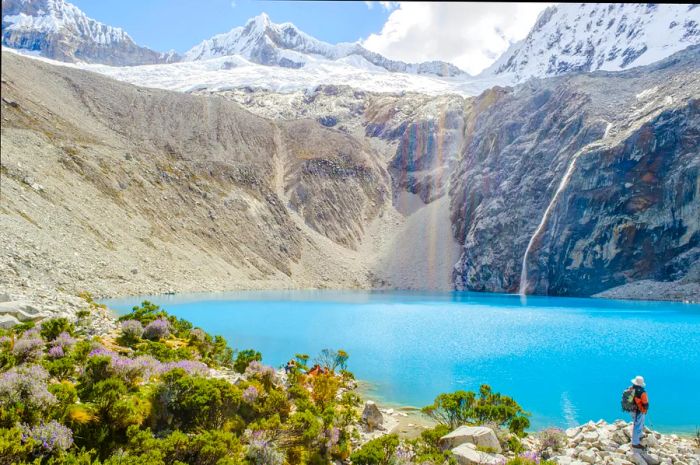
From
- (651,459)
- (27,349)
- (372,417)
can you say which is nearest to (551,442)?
(651,459)

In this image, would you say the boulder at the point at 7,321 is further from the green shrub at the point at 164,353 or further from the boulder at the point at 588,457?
the boulder at the point at 588,457

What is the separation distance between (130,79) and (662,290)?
194m

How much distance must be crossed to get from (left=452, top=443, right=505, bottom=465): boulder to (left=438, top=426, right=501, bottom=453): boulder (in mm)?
429

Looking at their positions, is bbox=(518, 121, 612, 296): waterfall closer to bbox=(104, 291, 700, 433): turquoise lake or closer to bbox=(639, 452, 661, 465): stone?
bbox=(104, 291, 700, 433): turquoise lake

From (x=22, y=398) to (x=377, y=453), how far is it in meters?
6.51

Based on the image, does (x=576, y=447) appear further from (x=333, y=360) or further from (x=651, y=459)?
(x=333, y=360)

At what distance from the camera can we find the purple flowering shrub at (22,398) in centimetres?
812

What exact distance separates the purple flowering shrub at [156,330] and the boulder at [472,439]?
13.2m

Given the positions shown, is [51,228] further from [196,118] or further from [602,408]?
[196,118]

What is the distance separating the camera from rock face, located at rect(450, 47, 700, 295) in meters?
67.6

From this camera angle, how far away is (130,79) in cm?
19300

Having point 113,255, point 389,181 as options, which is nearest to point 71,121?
point 113,255

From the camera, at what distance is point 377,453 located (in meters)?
9.44

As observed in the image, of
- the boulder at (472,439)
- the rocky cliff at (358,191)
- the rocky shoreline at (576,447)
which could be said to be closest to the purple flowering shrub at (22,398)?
the rocky shoreline at (576,447)
